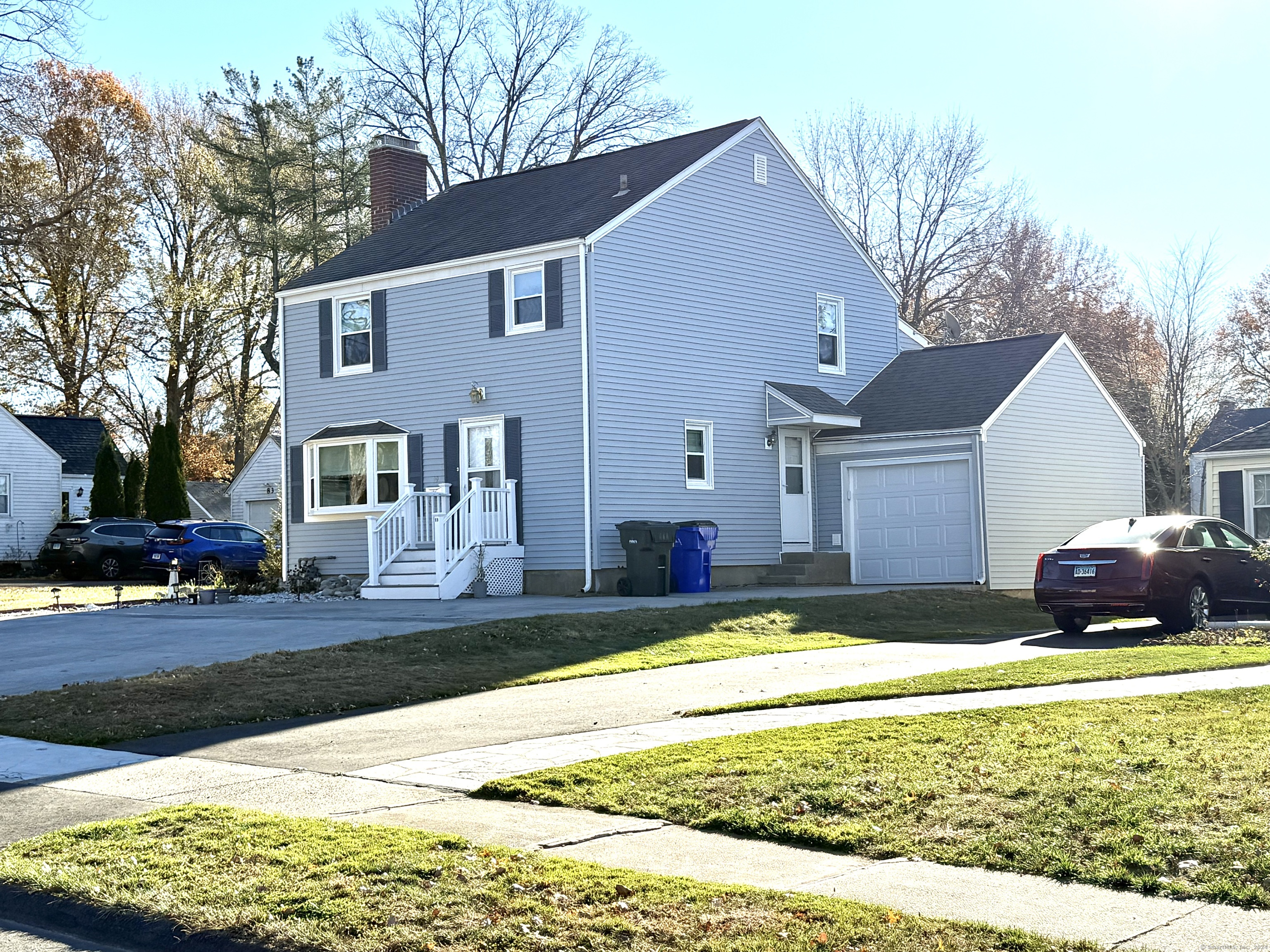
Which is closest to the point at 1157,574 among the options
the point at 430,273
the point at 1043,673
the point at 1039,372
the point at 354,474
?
the point at 1043,673

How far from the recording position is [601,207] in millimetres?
24656

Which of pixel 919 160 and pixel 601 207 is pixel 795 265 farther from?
pixel 919 160

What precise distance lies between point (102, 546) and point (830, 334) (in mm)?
21339

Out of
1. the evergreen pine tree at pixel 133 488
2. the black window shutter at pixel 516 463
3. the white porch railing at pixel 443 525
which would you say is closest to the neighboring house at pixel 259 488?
the evergreen pine tree at pixel 133 488

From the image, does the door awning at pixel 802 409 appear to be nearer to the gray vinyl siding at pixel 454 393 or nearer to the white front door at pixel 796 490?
the white front door at pixel 796 490

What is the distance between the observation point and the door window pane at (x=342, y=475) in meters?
26.2

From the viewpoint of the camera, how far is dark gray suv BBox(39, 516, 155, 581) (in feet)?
123

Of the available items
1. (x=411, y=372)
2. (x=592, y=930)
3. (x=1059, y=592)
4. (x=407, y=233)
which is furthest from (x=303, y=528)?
(x=592, y=930)

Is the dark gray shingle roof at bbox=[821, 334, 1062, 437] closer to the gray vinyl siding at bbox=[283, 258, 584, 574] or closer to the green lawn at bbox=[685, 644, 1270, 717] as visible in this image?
the gray vinyl siding at bbox=[283, 258, 584, 574]

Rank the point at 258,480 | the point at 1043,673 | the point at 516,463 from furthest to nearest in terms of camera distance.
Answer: the point at 258,480, the point at 516,463, the point at 1043,673

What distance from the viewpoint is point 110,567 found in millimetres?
37500

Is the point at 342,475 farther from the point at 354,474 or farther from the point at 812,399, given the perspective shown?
the point at 812,399

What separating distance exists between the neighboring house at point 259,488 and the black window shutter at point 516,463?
23.8m

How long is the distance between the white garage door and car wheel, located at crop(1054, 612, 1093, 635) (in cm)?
679
